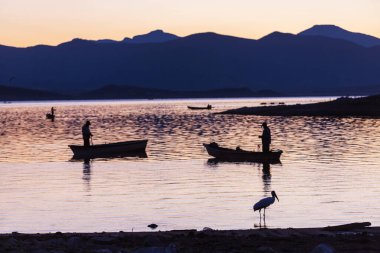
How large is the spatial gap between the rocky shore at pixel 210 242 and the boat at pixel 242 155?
76.7ft

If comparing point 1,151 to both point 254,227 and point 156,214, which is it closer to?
point 156,214

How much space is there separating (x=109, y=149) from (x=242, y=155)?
1034 centimetres

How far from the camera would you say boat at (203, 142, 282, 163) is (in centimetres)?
4309

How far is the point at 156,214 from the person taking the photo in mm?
24656

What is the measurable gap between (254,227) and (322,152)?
27.8 m

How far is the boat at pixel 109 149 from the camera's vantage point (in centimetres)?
4894

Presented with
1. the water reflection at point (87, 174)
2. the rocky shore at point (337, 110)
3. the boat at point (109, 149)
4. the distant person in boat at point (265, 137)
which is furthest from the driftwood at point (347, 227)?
the rocky shore at point (337, 110)

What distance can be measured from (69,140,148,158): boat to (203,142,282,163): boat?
249 inches

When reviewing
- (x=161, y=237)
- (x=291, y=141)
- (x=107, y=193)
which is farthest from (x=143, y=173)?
(x=291, y=141)

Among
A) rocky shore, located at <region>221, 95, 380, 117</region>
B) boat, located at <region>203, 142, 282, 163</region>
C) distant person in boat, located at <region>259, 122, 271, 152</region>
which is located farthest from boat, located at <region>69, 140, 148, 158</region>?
rocky shore, located at <region>221, 95, 380, 117</region>

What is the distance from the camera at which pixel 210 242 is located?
1727cm

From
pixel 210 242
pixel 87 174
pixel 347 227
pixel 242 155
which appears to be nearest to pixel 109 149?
pixel 242 155

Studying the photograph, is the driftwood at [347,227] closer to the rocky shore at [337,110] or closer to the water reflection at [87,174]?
the water reflection at [87,174]

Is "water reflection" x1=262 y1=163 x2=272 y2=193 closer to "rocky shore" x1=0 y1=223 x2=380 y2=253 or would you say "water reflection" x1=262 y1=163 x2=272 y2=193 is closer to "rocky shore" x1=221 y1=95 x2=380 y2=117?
"rocky shore" x1=0 y1=223 x2=380 y2=253
